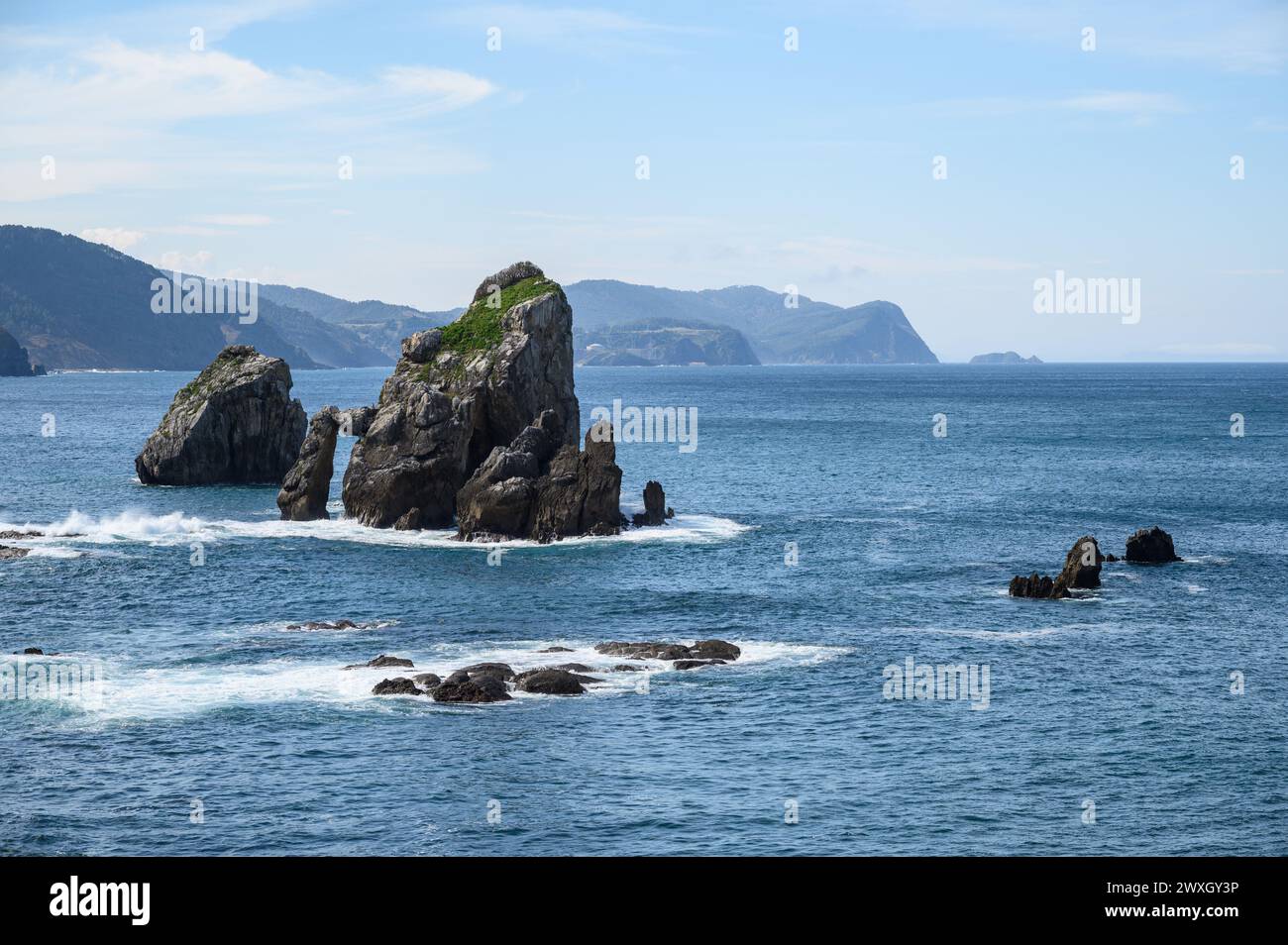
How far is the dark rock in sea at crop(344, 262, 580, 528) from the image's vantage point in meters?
89.7

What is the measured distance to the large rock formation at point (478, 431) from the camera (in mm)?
86250

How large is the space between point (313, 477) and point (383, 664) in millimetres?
44345

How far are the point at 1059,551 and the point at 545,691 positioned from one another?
152ft

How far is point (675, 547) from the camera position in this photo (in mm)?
82938

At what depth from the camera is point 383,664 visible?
52.3 metres

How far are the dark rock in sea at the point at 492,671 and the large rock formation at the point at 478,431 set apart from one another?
3406 centimetres

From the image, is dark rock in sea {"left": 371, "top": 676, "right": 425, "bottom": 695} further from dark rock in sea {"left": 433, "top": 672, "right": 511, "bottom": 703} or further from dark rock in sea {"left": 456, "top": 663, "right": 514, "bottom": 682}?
dark rock in sea {"left": 456, "top": 663, "right": 514, "bottom": 682}

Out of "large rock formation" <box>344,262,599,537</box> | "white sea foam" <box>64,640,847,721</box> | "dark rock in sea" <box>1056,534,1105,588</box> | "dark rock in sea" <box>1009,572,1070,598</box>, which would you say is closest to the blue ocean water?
"white sea foam" <box>64,640,847,721</box>

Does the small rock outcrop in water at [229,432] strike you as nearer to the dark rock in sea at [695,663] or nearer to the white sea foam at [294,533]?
the white sea foam at [294,533]

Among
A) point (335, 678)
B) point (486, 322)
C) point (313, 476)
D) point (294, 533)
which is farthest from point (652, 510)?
point (335, 678)

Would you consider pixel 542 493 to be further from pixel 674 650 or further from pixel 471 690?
pixel 471 690

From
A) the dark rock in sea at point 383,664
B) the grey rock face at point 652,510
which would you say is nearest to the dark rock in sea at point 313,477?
the grey rock face at point 652,510
